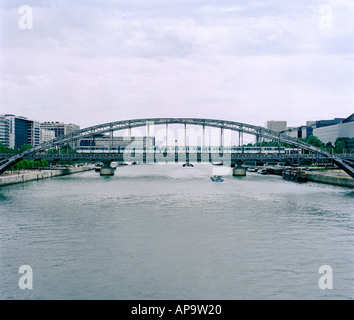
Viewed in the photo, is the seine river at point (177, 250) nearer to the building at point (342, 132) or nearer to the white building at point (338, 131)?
the building at point (342, 132)

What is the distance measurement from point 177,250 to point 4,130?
18989 centimetres

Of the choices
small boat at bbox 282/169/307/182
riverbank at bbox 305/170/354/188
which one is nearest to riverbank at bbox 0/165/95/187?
small boat at bbox 282/169/307/182

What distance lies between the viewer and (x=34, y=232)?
1101 inches

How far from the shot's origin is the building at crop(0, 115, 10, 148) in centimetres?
19088

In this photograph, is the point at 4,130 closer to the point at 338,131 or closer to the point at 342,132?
the point at 338,131

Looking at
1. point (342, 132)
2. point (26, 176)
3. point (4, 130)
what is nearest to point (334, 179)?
point (26, 176)

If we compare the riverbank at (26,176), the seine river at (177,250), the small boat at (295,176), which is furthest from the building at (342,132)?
the seine river at (177,250)

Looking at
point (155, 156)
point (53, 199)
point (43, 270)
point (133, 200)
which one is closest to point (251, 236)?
point (43, 270)

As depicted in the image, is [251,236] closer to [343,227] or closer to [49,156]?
[343,227]

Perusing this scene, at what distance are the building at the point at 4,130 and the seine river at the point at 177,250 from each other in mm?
162998

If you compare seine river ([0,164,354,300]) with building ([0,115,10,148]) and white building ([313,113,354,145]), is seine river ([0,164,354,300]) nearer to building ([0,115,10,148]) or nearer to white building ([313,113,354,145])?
white building ([313,113,354,145])

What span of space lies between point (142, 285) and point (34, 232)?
1323 centimetres

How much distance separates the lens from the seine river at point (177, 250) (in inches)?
686

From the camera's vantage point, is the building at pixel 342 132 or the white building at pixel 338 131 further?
the white building at pixel 338 131
